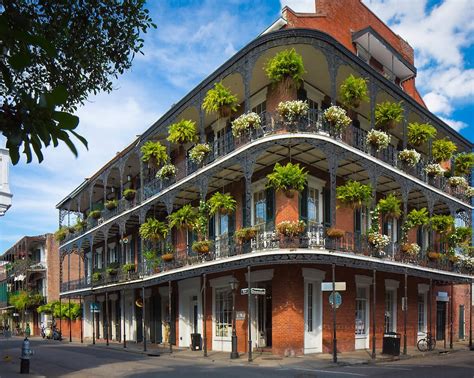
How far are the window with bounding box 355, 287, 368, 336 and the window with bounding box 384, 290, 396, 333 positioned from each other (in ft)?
5.69

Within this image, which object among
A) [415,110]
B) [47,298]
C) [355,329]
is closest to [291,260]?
[355,329]

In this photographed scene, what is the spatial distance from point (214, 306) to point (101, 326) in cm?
1621

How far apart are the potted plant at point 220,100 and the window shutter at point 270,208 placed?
128 inches

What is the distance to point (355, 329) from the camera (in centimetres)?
1920

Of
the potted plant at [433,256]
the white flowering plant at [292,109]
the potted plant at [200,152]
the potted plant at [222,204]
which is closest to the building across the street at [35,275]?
the potted plant at [200,152]

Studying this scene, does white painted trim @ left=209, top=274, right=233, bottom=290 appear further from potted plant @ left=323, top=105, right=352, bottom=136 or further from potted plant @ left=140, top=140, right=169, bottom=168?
potted plant @ left=323, top=105, right=352, bottom=136

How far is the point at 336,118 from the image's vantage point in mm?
17000

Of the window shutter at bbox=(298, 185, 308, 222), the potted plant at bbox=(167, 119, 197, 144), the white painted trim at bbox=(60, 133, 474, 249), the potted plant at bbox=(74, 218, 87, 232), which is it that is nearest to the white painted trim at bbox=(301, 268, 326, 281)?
the window shutter at bbox=(298, 185, 308, 222)

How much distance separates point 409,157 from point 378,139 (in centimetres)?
238

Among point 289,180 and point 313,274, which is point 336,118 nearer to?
point 289,180

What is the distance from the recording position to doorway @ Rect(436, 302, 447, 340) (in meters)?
25.5

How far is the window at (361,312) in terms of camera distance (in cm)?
1952

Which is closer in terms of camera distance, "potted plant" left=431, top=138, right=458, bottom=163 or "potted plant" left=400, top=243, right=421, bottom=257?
"potted plant" left=400, top=243, right=421, bottom=257

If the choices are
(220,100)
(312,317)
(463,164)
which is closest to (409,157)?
(463,164)
